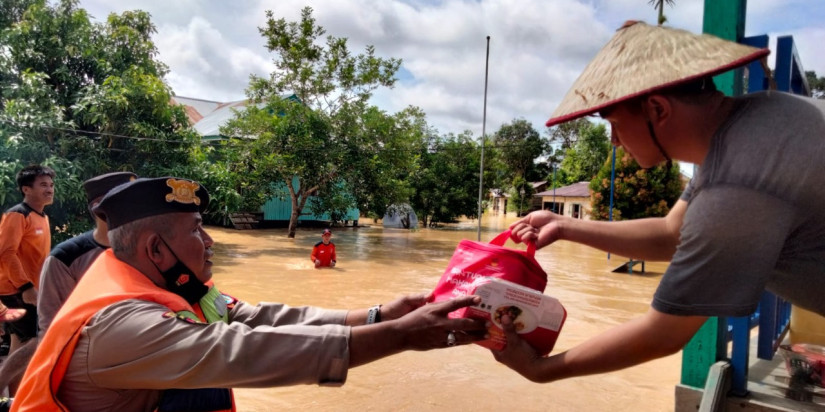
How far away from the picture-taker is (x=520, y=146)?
5216cm

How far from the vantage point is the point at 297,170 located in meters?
18.0

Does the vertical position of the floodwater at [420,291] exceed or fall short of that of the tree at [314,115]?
it falls short

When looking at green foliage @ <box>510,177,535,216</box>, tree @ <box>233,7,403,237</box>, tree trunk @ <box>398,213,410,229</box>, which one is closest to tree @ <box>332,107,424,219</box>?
tree @ <box>233,7,403,237</box>

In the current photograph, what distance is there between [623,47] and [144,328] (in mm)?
1595

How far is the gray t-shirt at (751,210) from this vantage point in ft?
4.10

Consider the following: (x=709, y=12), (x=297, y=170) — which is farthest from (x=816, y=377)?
(x=297, y=170)

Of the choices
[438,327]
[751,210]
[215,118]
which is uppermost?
[215,118]

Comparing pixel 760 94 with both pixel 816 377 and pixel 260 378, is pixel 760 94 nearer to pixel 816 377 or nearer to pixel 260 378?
pixel 260 378

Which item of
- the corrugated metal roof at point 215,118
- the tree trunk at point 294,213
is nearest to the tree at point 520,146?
the corrugated metal roof at point 215,118

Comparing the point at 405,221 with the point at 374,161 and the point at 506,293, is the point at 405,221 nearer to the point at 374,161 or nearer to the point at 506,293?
the point at 374,161

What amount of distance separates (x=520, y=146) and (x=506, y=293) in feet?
170

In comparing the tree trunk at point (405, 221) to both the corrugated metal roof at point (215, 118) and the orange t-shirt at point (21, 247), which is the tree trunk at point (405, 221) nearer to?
the corrugated metal roof at point (215, 118)

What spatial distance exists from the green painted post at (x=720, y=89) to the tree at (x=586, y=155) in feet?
132

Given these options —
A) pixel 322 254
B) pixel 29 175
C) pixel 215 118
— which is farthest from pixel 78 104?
pixel 215 118
